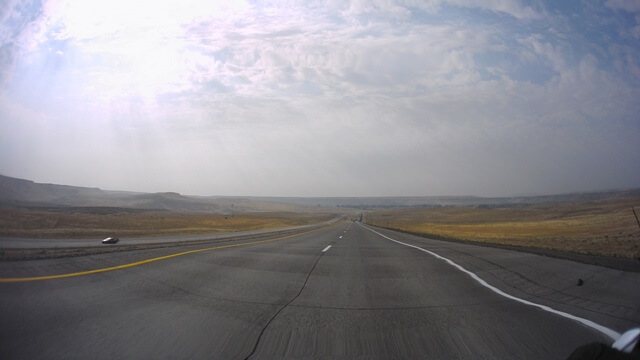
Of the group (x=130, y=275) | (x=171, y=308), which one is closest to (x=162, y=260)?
(x=130, y=275)

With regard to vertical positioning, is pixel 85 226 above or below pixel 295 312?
below

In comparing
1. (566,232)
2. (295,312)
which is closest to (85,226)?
(295,312)

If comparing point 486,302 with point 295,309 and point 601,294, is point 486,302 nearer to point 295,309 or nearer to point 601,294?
point 601,294

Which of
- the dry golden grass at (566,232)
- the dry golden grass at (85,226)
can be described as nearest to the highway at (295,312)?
the dry golden grass at (566,232)

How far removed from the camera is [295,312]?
558cm

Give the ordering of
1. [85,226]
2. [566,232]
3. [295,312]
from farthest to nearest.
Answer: [566,232], [85,226], [295,312]

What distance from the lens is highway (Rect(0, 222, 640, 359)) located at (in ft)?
13.2

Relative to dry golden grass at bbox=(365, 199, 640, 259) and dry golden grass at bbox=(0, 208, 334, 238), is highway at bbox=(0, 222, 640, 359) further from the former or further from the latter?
dry golden grass at bbox=(0, 208, 334, 238)

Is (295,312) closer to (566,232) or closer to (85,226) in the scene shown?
(85,226)

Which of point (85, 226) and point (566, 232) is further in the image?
point (566, 232)

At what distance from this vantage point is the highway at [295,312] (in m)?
4.03

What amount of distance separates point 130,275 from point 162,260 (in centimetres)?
270

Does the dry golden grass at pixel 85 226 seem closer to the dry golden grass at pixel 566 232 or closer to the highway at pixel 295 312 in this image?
the highway at pixel 295 312

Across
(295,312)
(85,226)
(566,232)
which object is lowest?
(566,232)
